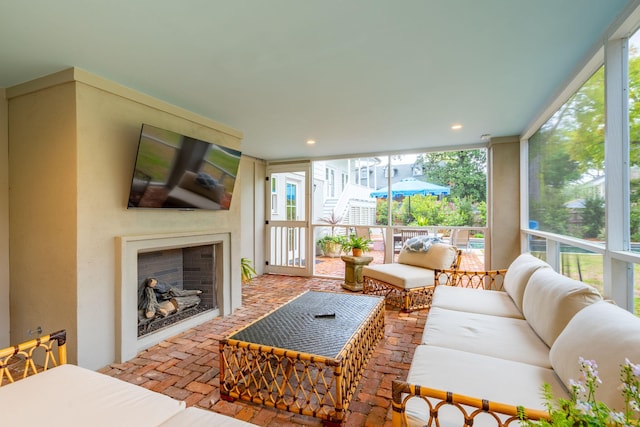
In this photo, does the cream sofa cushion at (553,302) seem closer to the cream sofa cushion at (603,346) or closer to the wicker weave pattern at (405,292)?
the cream sofa cushion at (603,346)

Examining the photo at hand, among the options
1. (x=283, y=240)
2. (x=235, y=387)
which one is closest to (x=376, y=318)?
(x=235, y=387)

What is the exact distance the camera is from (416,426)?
1153 mm

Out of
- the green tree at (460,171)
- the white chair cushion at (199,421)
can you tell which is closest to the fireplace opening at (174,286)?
the white chair cushion at (199,421)

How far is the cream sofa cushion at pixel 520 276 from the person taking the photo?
7.78 ft

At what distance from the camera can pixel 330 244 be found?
6195 mm

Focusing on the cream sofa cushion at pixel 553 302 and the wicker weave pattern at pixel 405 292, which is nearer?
the cream sofa cushion at pixel 553 302

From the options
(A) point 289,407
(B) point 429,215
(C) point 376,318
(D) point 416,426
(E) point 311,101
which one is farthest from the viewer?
(B) point 429,215

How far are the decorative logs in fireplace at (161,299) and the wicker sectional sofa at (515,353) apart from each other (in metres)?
2.54

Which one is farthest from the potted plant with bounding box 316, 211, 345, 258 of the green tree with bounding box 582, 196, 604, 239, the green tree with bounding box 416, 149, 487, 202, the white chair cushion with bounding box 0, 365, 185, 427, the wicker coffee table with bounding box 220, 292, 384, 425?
the white chair cushion with bounding box 0, 365, 185, 427

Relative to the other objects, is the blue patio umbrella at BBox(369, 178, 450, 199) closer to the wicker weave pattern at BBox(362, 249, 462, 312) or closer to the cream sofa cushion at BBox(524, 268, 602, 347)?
A: the wicker weave pattern at BBox(362, 249, 462, 312)

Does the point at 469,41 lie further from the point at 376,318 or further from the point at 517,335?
the point at 376,318

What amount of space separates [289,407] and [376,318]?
3.76 ft

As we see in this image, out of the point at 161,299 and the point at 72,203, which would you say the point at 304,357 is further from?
the point at 161,299

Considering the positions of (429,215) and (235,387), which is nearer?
(235,387)
